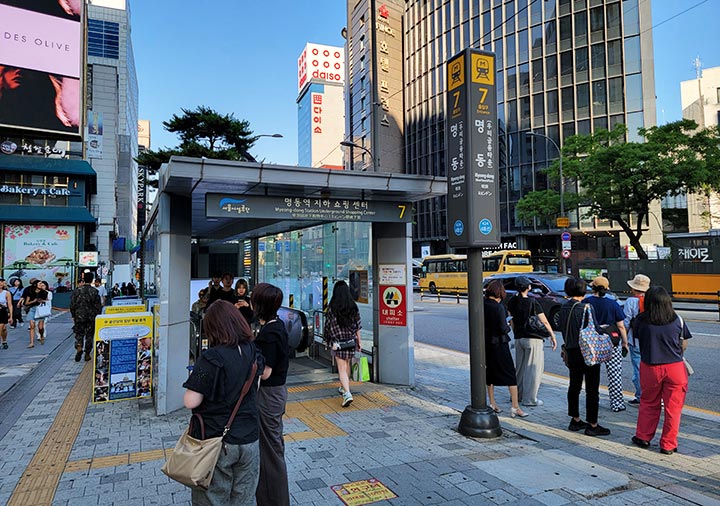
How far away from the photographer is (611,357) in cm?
550

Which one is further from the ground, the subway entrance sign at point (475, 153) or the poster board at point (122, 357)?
the subway entrance sign at point (475, 153)

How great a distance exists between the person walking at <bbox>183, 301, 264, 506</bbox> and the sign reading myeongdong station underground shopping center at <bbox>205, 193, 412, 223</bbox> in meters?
3.27

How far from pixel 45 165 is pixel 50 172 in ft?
1.95

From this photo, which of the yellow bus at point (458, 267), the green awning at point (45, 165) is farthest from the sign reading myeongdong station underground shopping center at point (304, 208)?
the green awning at point (45, 165)

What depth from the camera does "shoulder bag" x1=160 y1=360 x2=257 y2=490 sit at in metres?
2.54

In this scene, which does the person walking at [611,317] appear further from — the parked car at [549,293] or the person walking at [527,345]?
the parked car at [549,293]

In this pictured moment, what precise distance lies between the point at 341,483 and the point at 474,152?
363 centimetres

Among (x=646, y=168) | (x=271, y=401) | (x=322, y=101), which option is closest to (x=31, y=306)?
(x=271, y=401)

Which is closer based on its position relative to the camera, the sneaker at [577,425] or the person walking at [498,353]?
the sneaker at [577,425]

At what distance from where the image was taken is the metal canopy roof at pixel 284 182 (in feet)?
18.0

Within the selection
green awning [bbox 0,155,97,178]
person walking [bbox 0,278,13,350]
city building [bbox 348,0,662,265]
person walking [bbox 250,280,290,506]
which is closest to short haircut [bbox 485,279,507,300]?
person walking [bbox 250,280,290,506]

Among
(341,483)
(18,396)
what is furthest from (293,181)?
(18,396)

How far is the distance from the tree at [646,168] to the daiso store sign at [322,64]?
102 m

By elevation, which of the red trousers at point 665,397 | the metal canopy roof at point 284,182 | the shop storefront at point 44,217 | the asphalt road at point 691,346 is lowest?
the asphalt road at point 691,346
